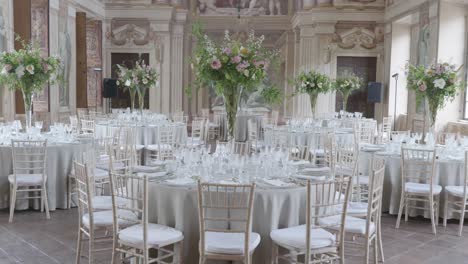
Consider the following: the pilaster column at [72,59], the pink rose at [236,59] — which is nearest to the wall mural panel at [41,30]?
the pilaster column at [72,59]

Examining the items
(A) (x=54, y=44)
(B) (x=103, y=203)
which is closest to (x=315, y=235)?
(B) (x=103, y=203)

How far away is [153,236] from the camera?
3730 millimetres

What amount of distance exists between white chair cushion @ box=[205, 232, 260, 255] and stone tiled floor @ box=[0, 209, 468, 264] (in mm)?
1501

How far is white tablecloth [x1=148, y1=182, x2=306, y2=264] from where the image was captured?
3961mm

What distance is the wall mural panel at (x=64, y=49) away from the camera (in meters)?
12.1

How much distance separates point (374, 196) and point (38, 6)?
9829mm

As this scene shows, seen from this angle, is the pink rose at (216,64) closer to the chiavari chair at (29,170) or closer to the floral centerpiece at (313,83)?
A: the chiavari chair at (29,170)

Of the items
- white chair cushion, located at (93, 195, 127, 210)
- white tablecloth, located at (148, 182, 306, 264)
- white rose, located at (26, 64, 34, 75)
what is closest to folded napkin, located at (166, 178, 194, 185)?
white tablecloth, located at (148, 182, 306, 264)

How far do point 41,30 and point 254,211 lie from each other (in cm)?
932

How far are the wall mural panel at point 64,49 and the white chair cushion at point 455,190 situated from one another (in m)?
9.16

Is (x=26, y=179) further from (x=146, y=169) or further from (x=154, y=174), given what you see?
(x=154, y=174)

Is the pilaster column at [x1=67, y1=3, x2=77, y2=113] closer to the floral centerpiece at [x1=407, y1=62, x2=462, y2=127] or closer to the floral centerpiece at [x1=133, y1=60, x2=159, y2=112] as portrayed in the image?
the floral centerpiece at [x1=133, y1=60, x2=159, y2=112]

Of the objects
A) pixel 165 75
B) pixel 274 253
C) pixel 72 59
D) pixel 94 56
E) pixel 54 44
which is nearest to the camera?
pixel 274 253

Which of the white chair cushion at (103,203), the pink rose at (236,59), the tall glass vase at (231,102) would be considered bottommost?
the white chair cushion at (103,203)
